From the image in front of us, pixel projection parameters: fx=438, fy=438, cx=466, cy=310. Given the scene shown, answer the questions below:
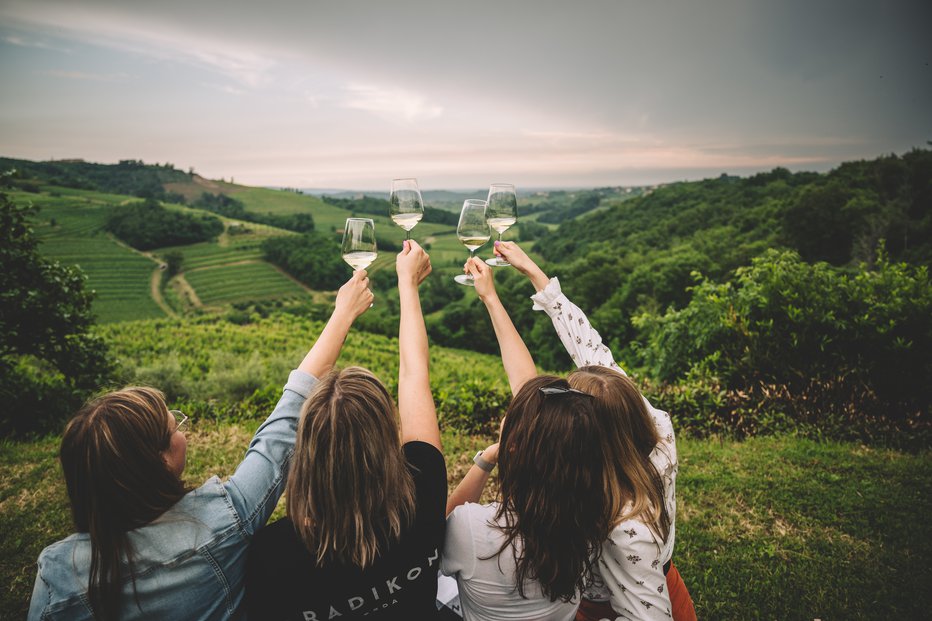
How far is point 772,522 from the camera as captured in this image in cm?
414

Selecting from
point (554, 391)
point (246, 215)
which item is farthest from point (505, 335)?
point (246, 215)

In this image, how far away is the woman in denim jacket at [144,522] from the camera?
149 cm

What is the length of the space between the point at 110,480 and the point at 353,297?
46.8 inches

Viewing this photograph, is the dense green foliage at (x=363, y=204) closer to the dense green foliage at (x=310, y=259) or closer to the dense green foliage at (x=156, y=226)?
the dense green foliage at (x=310, y=259)

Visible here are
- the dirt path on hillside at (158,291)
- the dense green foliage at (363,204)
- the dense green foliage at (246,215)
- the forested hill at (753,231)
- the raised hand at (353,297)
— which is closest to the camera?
the raised hand at (353,297)

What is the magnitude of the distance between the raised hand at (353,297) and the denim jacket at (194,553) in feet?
1.71

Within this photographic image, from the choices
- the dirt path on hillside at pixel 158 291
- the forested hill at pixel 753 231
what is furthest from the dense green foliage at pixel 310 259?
the forested hill at pixel 753 231

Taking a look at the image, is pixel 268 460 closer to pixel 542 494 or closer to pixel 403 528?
pixel 403 528

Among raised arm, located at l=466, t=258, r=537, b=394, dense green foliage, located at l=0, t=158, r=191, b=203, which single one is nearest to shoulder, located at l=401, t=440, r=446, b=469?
raised arm, located at l=466, t=258, r=537, b=394

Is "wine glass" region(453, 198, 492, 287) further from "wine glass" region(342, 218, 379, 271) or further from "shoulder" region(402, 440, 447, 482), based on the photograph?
"shoulder" region(402, 440, 447, 482)

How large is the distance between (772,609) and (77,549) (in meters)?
4.22

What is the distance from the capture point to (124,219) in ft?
234

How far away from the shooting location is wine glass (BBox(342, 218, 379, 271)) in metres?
2.30

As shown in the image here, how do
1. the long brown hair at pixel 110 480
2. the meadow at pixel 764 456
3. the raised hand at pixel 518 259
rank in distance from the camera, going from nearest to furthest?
the long brown hair at pixel 110 480 < the raised hand at pixel 518 259 < the meadow at pixel 764 456
